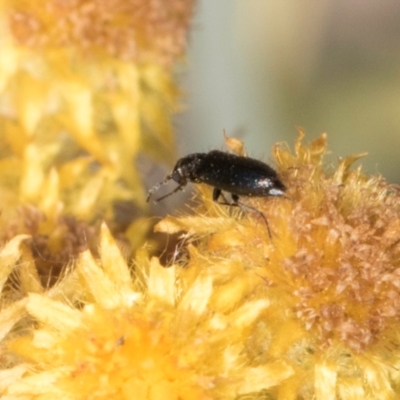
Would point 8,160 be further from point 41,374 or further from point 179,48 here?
point 41,374

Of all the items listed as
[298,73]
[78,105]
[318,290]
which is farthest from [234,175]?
[298,73]

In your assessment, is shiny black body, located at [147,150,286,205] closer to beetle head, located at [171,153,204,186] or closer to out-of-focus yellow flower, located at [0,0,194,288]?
beetle head, located at [171,153,204,186]

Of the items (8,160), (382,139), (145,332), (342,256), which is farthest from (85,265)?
(382,139)

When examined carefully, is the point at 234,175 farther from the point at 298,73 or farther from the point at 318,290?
the point at 298,73

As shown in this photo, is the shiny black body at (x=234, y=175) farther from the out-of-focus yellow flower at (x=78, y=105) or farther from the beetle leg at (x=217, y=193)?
the out-of-focus yellow flower at (x=78, y=105)

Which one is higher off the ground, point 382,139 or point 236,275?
point 236,275

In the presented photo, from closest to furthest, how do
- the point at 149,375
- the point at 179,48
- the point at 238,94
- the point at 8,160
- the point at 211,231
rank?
the point at 149,375
the point at 211,231
the point at 8,160
the point at 179,48
the point at 238,94

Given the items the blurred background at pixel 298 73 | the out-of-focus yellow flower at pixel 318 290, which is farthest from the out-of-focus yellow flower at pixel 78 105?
the blurred background at pixel 298 73
